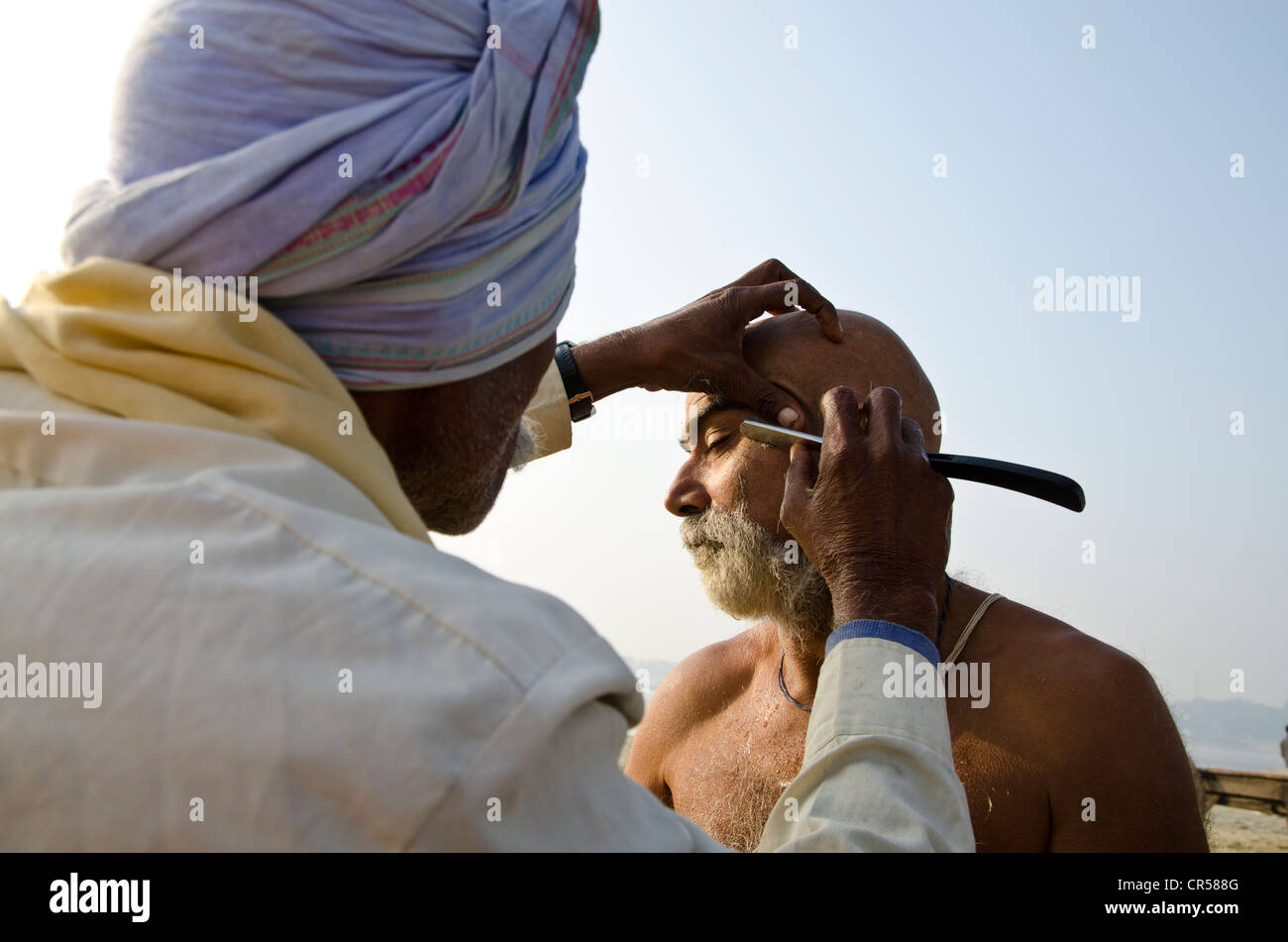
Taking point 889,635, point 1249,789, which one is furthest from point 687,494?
point 1249,789

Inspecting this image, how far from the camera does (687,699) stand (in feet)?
13.4

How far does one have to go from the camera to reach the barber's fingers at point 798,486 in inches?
94.7

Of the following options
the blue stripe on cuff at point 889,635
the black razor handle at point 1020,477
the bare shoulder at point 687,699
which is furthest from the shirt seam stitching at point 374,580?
the bare shoulder at point 687,699

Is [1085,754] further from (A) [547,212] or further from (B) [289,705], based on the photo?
(B) [289,705]

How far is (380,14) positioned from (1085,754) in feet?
8.22

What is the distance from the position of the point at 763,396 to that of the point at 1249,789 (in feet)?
26.3

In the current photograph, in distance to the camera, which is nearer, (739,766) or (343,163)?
(343,163)

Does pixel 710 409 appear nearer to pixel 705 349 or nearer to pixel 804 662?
pixel 705 349

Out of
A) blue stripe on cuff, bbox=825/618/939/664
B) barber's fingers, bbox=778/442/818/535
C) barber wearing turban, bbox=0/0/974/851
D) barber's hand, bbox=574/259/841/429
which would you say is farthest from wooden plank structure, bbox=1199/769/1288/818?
barber wearing turban, bbox=0/0/974/851

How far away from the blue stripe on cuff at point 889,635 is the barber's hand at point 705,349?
156 centimetres

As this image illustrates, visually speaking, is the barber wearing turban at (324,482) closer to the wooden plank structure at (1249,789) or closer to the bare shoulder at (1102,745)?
the bare shoulder at (1102,745)

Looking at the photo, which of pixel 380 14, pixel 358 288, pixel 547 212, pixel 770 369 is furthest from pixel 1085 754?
pixel 380 14

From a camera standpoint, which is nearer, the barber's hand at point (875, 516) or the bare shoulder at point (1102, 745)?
the barber's hand at point (875, 516)

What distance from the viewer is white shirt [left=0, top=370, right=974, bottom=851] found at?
3.44ft
